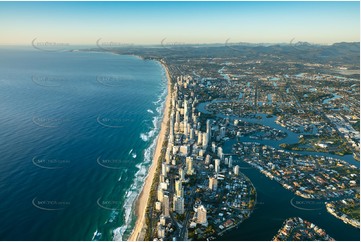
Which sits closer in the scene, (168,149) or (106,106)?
(168,149)

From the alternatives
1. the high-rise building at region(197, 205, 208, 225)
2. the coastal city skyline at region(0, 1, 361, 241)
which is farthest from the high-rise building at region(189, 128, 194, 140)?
the high-rise building at region(197, 205, 208, 225)

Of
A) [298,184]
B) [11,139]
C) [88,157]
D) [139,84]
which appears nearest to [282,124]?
[298,184]

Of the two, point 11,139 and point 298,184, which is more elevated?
point 11,139

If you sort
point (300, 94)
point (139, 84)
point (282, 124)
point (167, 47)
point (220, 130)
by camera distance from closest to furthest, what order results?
1. point (220, 130)
2. point (282, 124)
3. point (300, 94)
4. point (139, 84)
5. point (167, 47)

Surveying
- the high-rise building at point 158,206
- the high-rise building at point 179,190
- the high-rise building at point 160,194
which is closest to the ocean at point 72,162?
the high-rise building at point 158,206

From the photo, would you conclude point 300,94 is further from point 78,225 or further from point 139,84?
point 78,225

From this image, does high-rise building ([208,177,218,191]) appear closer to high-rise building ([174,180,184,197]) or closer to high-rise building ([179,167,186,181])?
high-rise building ([179,167,186,181])

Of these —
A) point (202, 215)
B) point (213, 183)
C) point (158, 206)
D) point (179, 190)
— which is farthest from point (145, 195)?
point (202, 215)

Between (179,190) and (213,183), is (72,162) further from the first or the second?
(213,183)
